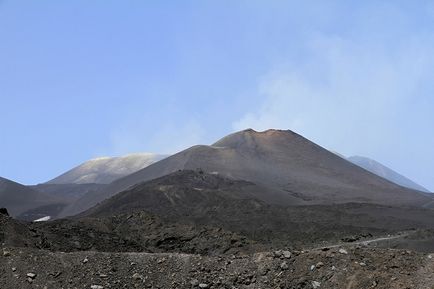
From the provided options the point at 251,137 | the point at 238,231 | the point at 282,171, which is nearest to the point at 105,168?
the point at 251,137

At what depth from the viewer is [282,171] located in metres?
83.4

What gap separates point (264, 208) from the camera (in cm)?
5219

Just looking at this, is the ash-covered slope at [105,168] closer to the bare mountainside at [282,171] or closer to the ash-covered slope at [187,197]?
the bare mountainside at [282,171]

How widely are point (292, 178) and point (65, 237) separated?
57.8 meters

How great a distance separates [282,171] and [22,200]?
43.9 meters

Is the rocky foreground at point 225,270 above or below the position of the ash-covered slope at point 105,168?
below

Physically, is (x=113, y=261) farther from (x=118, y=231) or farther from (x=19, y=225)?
(x=118, y=231)

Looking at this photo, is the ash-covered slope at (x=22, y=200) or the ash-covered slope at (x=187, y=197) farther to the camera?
→ the ash-covered slope at (x=22, y=200)

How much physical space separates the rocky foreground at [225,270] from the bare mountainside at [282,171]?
5107 centimetres

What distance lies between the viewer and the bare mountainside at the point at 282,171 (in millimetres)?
73625

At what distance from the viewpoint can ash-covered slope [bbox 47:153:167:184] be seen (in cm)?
16088

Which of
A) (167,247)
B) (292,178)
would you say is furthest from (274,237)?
→ (292,178)

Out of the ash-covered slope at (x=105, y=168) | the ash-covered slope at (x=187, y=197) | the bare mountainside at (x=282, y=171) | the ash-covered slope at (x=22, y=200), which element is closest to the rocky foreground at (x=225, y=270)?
the ash-covered slope at (x=187, y=197)

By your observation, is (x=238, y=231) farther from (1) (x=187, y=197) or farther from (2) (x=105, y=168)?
(2) (x=105, y=168)
